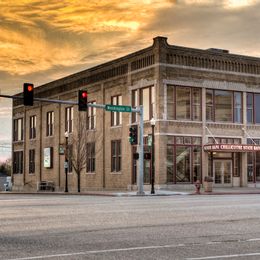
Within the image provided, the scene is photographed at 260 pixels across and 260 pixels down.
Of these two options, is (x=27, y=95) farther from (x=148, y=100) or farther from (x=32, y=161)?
(x=32, y=161)

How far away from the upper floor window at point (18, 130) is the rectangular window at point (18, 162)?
72.7 inches

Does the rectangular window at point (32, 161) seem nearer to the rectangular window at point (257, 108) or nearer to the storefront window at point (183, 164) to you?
the storefront window at point (183, 164)

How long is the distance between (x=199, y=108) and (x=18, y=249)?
133 ft

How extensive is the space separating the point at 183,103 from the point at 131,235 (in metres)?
37.1

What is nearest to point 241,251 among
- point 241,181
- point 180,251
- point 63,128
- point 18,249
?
point 180,251

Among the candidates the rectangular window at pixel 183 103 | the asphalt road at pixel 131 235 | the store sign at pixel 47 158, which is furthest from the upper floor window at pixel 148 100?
the asphalt road at pixel 131 235

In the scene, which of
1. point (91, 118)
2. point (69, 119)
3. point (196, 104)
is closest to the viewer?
point (196, 104)

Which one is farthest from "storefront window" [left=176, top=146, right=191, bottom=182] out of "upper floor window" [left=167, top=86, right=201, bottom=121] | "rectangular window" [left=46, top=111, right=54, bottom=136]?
"rectangular window" [left=46, top=111, right=54, bottom=136]

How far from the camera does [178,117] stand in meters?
49.5

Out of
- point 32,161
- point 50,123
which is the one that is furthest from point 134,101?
point 32,161

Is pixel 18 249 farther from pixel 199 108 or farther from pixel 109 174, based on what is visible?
Result: pixel 109 174

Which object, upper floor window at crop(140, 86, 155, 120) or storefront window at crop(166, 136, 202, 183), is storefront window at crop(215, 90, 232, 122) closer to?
storefront window at crop(166, 136, 202, 183)

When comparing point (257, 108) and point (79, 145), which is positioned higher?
point (257, 108)

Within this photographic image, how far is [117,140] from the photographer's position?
54.4 meters
